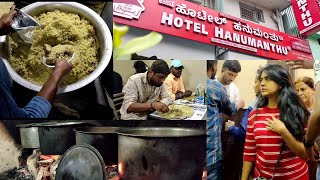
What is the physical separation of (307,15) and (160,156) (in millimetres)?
1534

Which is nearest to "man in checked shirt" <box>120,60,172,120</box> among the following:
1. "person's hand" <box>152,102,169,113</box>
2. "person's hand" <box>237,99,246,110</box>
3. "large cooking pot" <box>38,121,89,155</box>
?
"person's hand" <box>152,102,169,113</box>

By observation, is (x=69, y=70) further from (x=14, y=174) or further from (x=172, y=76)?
(x=14, y=174)

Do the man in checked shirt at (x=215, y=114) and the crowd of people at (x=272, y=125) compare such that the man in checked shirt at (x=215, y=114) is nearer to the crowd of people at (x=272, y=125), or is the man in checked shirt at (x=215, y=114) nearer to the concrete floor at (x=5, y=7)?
the crowd of people at (x=272, y=125)

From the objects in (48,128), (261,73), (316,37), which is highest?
(316,37)

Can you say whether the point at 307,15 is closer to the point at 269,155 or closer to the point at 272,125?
the point at 272,125

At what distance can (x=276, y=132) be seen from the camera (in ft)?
7.41

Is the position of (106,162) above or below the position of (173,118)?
below

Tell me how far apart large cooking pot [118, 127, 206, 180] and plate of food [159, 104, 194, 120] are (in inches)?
6.0

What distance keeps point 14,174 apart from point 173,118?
4.26 ft

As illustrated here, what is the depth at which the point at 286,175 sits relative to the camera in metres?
2.25

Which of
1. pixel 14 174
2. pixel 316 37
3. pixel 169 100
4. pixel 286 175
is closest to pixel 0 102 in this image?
pixel 14 174

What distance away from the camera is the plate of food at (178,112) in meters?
2.46

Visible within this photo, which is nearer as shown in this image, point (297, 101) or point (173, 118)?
point (297, 101)

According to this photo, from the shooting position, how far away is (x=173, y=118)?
246 centimetres
